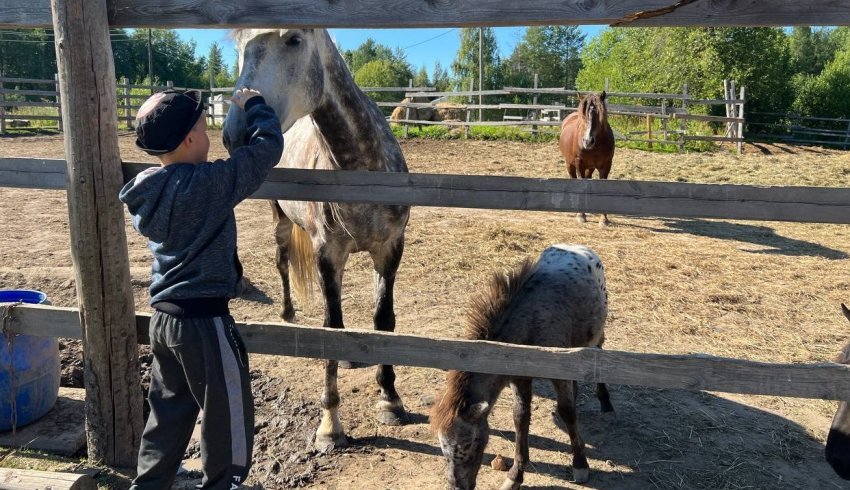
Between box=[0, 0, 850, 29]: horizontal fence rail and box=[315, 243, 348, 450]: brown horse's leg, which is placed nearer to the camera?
box=[0, 0, 850, 29]: horizontal fence rail

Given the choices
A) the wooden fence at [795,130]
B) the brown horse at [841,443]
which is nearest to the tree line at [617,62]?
the wooden fence at [795,130]

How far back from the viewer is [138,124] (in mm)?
2172

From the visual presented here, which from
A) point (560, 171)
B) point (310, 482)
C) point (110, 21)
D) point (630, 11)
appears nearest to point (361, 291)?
point (310, 482)

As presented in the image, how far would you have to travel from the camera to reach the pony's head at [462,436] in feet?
8.55

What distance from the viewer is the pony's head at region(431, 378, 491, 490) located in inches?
103

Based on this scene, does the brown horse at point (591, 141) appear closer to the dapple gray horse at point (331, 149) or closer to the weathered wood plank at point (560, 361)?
the dapple gray horse at point (331, 149)

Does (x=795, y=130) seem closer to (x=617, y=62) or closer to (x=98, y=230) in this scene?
(x=617, y=62)

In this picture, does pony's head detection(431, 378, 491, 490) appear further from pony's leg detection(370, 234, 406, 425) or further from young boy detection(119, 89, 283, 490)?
pony's leg detection(370, 234, 406, 425)

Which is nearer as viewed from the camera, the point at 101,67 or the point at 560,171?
the point at 101,67

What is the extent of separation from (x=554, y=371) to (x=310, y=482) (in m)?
1.65

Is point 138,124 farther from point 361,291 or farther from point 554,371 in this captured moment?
point 361,291

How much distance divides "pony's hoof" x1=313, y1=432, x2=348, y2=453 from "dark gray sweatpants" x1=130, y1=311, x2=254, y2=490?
4.28 feet

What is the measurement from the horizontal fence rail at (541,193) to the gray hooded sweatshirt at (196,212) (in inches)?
16.9

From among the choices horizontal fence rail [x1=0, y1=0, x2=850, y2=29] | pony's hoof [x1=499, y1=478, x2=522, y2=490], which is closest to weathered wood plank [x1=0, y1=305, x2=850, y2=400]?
pony's hoof [x1=499, y1=478, x2=522, y2=490]
